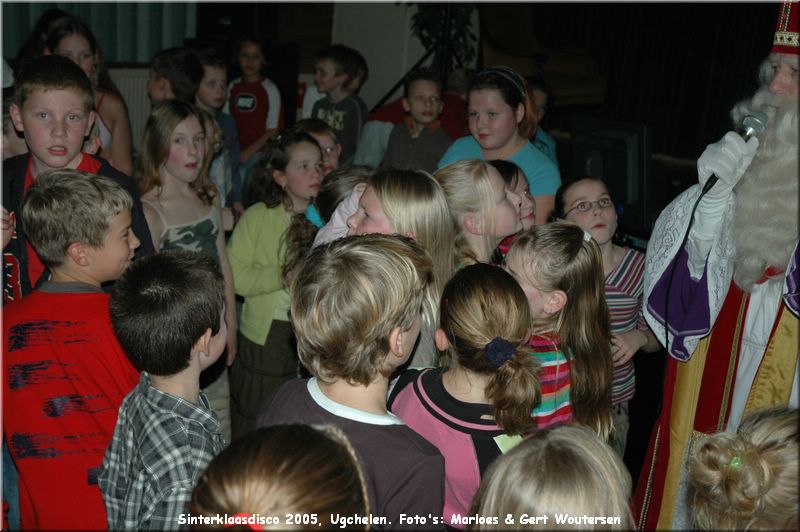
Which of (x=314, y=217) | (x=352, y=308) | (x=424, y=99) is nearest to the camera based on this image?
(x=352, y=308)

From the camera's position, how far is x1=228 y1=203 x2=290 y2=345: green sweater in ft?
10.5

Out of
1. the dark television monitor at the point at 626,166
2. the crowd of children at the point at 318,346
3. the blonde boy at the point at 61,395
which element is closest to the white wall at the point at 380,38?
the dark television monitor at the point at 626,166

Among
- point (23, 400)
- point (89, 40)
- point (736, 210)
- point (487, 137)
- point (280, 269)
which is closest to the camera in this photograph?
point (23, 400)

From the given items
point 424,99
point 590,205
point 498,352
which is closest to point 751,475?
point 498,352

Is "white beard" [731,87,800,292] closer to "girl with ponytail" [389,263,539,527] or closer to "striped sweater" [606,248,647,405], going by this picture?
"striped sweater" [606,248,647,405]

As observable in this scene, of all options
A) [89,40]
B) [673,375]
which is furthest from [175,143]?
[673,375]

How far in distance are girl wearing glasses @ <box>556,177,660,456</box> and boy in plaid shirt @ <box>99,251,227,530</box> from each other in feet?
4.70

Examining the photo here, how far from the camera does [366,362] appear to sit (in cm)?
171

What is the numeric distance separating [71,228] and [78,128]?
26.0 inches

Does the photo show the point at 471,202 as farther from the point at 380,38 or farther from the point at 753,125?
the point at 380,38

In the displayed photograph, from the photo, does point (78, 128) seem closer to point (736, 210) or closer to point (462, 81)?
point (736, 210)

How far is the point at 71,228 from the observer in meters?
2.30

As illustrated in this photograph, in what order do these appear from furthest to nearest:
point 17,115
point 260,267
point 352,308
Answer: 1. point 260,267
2. point 17,115
3. point 352,308

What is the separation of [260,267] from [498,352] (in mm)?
1713
